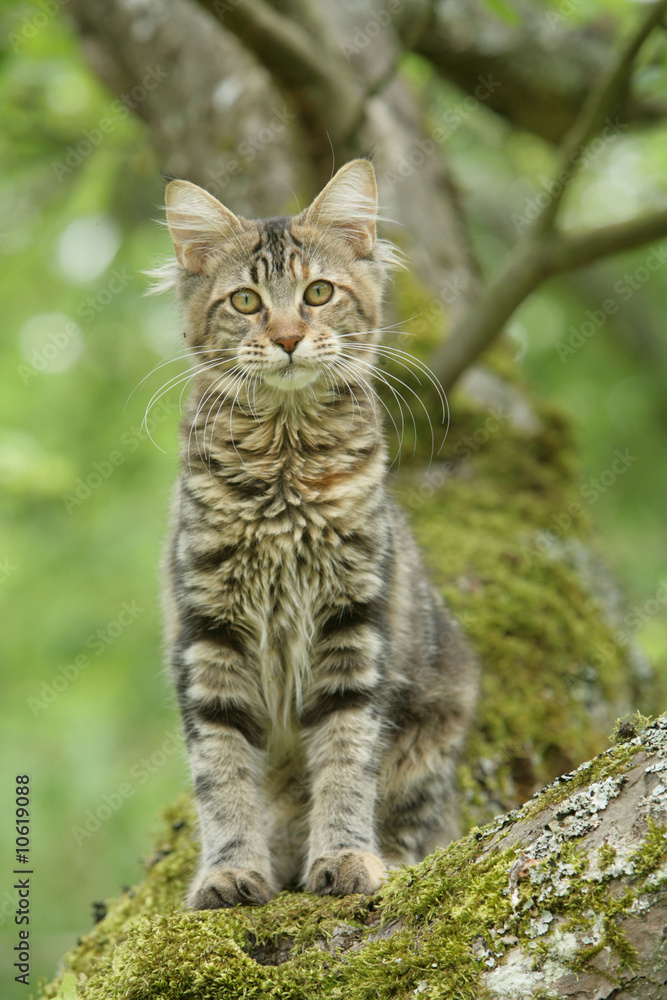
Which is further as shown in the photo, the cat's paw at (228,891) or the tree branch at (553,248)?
the tree branch at (553,248)

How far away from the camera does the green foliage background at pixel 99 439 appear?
17.5 feet

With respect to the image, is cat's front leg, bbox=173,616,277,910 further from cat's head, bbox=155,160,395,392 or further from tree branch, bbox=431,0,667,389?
tree branch, bbox=431,0,667,389

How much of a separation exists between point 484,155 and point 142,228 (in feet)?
14.9

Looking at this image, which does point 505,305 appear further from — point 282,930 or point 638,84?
point 282,930

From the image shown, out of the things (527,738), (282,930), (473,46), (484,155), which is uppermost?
(484,155)

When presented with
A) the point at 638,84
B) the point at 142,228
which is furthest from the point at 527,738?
the point at 142,228

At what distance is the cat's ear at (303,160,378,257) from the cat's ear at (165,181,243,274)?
305mm

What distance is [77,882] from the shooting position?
21.8 feet

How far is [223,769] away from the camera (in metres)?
2.52
